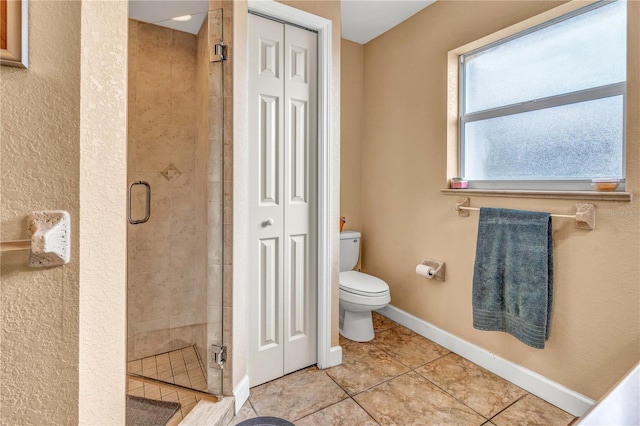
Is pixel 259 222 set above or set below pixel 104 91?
below

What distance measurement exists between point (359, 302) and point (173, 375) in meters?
1.22

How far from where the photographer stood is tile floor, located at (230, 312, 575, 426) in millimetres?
1570

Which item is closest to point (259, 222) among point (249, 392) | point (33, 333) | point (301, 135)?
point (301, 135)

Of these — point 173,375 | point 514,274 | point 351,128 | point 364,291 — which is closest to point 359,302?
point 364,291

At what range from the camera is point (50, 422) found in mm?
759

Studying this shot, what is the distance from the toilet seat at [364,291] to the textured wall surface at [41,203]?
5.46 feet

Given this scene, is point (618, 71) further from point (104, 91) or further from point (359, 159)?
point (104, 91)

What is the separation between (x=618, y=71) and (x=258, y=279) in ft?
6.99

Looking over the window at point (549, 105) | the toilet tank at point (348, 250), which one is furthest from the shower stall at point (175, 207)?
the window at point (549, 105)

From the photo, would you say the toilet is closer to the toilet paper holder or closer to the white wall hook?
the toilet paper holder

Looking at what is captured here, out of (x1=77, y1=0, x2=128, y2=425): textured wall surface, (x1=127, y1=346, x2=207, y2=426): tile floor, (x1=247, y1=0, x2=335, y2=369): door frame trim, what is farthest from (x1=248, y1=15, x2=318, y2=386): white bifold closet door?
(x1=77, y1=0, x2=128, y2=425): textured wall surface

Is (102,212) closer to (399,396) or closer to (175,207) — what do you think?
(175,207)

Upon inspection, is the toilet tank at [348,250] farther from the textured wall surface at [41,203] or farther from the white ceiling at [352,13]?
the textured wall surface at [41,203]

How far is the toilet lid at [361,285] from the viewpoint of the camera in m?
2.20
